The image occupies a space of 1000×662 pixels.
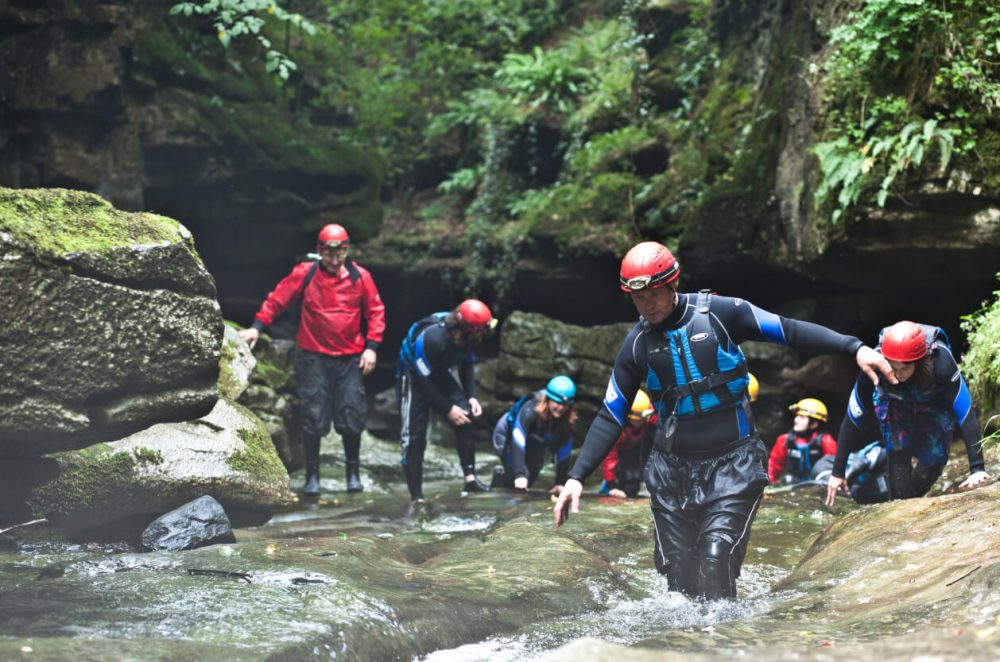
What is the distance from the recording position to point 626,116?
55.8 feet

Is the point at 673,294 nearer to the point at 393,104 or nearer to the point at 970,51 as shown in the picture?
the point at 970,51

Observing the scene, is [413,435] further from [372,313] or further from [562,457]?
[562,457]

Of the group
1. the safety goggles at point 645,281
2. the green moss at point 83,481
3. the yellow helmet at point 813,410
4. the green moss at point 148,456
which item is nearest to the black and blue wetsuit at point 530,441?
the yellow helmet at point 813,410

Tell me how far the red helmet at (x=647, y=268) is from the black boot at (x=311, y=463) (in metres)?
6.35

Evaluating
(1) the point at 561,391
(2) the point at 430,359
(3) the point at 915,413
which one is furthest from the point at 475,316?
(3) the point at 915,413

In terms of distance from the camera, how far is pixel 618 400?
5883 mm

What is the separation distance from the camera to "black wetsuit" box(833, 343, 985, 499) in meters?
7.25

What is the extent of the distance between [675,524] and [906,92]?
244 inches

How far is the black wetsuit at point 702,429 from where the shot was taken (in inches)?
221

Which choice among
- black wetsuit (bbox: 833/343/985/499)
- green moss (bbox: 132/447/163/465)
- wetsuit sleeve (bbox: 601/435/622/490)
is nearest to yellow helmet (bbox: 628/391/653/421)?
wetsuit sleeve (bbox: 601/435/622/490)

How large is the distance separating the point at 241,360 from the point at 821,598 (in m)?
6.95

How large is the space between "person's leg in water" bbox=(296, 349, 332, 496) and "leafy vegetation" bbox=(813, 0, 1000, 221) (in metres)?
5.82

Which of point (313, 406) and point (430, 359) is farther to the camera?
point (313, 406)

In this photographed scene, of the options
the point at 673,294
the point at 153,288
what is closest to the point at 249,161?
the point at 153,288
